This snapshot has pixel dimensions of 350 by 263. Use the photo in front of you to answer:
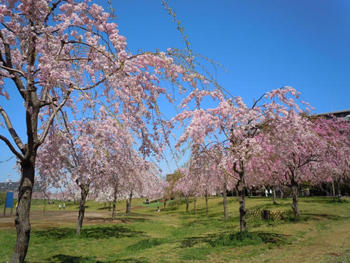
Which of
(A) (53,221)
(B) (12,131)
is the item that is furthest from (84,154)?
(A) (53,221)

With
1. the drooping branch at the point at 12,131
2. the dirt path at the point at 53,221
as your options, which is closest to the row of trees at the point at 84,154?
the drooping branch at the point at 12,131

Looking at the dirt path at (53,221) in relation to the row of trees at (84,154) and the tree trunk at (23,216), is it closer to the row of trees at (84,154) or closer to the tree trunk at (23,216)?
the row of trees at (84,154)

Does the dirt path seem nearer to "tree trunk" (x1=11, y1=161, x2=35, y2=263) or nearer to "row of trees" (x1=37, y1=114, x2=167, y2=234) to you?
"row of trees" (x1=37, y1=114, x2=167, y2=234)

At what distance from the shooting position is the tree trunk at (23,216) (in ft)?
17.7

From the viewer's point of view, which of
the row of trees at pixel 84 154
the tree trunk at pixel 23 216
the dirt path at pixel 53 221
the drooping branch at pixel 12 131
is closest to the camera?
the tree trunk at pixel 23 216

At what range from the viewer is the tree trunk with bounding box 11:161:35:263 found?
17.7ft

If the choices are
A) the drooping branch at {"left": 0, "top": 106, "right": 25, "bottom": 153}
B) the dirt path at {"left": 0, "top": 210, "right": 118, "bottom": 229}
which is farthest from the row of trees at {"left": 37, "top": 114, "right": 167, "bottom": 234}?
the dirt path at {"left": 0, "top": 210, "right": 118, "bottom": 229}

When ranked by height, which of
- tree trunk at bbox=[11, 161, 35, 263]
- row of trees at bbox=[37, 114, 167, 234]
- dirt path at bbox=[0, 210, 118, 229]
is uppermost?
row of trees at bbox=[37, 114, 167, 234]

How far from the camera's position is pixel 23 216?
555cm

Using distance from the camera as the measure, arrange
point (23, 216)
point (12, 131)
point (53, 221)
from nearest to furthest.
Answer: point (23, 216)
point (12, 131)
point (53, 221)

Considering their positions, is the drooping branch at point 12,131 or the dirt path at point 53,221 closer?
the drooping branch at point 12,131

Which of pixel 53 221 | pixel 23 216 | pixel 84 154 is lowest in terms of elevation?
pixel 53 221

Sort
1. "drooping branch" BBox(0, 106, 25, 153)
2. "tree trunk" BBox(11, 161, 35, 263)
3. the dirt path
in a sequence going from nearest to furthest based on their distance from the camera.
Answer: "tree trunk" BBox(11, 161, 35, 263), "drooping branch" BBox(0, 106, 25, 153), the dirt path

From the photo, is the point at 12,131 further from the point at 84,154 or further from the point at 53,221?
the point at 53,221
